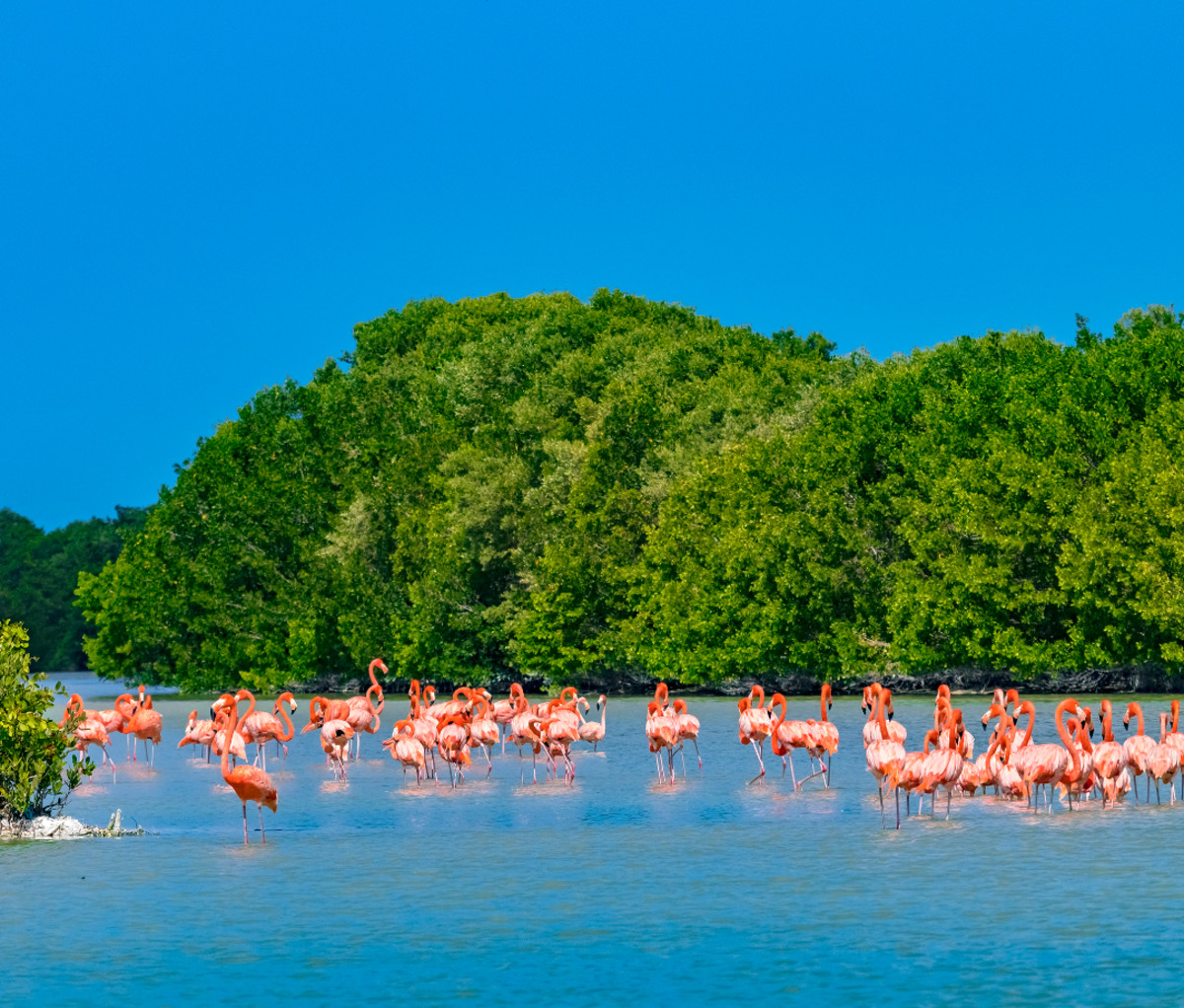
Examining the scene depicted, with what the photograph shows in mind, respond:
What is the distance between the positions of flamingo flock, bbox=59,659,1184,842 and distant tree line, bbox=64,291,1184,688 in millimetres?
15908

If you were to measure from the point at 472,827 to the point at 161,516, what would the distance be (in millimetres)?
58802

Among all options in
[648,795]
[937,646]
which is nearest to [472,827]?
[648,795]

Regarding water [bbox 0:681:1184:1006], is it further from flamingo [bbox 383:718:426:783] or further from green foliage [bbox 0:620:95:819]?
flamingo [bbox 383:718:426:783]

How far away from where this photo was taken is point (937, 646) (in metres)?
55.1

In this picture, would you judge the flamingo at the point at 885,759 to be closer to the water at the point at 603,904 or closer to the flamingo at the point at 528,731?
the water at the point at 603,904

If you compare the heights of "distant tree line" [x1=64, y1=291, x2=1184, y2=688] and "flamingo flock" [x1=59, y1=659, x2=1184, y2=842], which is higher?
"distant tree line" [x1=64, y1=291, x2=1184, y2=688]

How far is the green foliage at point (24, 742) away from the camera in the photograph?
21.0 m

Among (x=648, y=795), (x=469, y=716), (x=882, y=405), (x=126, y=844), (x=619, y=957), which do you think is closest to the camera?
(x=619, y=957)

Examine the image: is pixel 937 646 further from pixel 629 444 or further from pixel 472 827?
pixel 472 827

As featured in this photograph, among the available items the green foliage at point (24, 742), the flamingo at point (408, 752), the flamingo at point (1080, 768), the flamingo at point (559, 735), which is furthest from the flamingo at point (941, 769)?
the green foliage at point (24, 742)

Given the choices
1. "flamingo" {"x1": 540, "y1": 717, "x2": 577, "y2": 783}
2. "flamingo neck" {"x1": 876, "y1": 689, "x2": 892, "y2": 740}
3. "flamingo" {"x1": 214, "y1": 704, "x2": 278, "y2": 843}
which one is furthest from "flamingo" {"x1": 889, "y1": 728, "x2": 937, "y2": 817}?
"flamingo" {"x1": 540, "y1": 717, "x2": 577, "y2": 783}

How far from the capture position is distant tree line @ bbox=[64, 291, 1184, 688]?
52500mm

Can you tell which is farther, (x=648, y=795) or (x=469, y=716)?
(x=469, y=716)

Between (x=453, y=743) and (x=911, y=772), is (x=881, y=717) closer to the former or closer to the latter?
(x=911, y=772)
